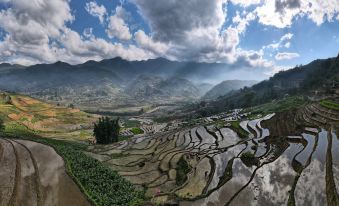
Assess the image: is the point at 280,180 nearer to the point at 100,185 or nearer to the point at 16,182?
the point at 100,185

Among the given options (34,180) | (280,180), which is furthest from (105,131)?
(280,180)

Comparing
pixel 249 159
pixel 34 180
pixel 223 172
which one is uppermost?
pixel 34 180

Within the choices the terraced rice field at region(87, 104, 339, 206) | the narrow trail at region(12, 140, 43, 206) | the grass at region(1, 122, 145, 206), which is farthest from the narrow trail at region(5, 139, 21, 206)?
the terraced rice field at region(87, 104, 339, 206)

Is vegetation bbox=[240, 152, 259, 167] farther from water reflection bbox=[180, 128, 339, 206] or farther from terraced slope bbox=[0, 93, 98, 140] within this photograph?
terraced slope bbox=[0, 93, 98, 140]

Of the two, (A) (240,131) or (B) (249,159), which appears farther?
(A) (240,131)

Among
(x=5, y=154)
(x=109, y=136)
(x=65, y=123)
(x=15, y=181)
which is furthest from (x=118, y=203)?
(x=65, y=123)

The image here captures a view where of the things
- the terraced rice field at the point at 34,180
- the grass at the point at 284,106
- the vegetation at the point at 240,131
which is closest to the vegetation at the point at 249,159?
the vegetation at the point at 240,131
